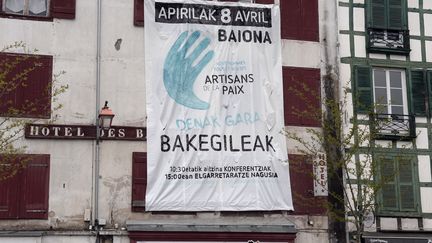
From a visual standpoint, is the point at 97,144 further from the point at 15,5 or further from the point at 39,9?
the point at 15,5

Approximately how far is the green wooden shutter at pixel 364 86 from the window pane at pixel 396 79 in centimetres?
70

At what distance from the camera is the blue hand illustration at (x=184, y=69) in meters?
19.0

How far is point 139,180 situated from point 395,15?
328 inches

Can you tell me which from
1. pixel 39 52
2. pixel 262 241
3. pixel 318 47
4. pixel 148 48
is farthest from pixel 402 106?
pixel 39 52

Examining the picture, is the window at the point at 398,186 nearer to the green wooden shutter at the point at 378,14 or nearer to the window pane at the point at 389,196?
the window pane at the point at 389,196

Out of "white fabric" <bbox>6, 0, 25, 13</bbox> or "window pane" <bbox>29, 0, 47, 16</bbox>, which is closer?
"white fabric" <bbox>6, 0, 25, 13</bbox>

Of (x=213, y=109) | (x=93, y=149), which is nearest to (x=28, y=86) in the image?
(x=93, y=149)

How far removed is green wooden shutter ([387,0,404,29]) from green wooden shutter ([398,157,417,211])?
12.1 feet

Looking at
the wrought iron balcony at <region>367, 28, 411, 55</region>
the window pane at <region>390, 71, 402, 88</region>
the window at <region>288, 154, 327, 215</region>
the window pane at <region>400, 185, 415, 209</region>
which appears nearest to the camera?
the window at <region>288, 154, 327, 215</region>

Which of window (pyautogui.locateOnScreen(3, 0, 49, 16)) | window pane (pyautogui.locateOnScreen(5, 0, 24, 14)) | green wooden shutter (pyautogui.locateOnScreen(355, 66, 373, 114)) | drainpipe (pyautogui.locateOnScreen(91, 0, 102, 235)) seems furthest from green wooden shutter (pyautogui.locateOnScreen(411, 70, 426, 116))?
window pane (pyautogui.locateOnScreen(5, 0, 24, 14))

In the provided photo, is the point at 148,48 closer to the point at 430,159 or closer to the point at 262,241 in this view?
the point at 262,241

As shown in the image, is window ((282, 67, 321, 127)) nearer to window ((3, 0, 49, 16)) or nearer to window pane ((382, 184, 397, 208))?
window pane ((382, 184, 397, 208))

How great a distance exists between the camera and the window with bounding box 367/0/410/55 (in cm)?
2041

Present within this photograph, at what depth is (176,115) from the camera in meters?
18.9
